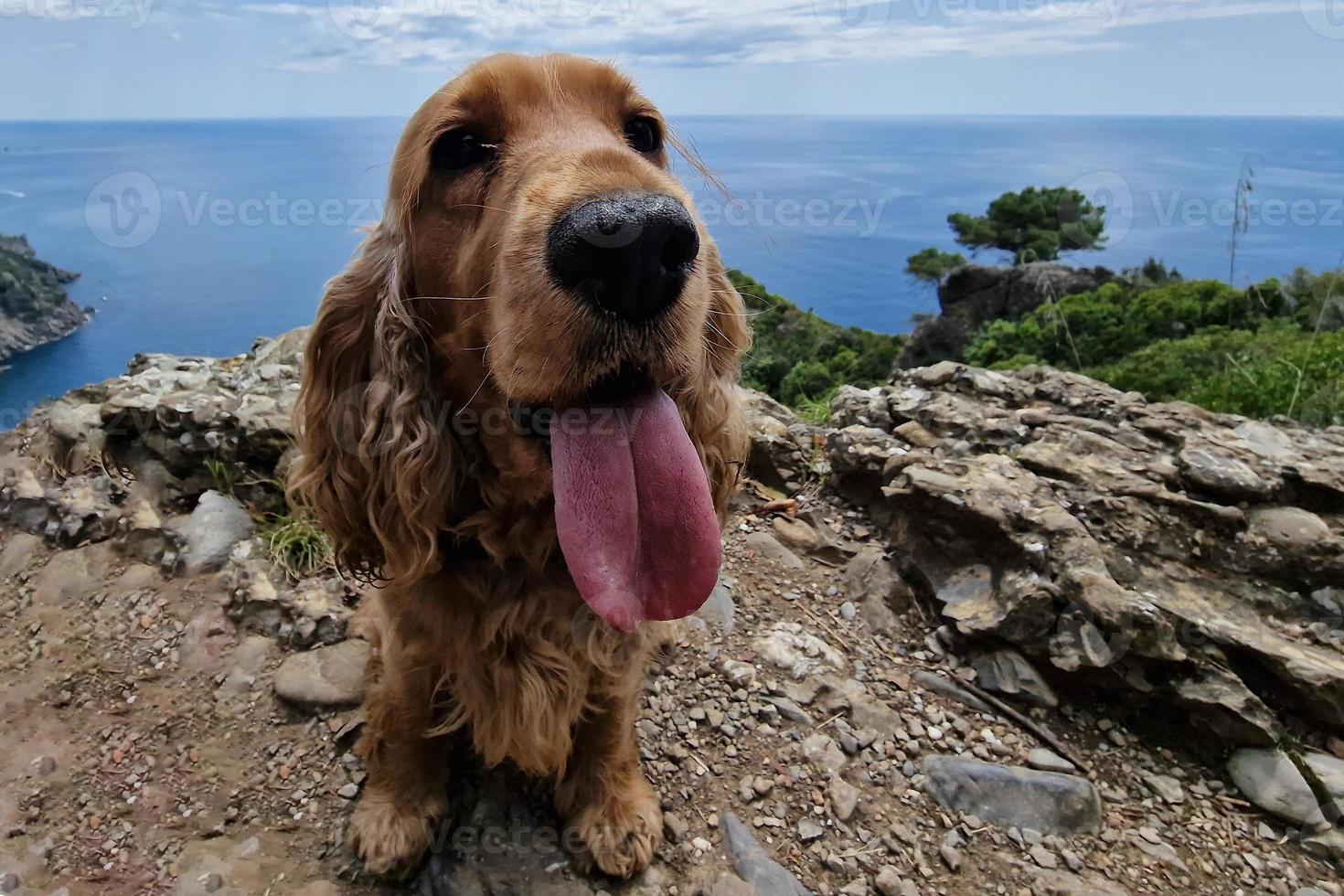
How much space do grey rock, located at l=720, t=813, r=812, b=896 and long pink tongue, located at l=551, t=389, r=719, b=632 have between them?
0.97 m

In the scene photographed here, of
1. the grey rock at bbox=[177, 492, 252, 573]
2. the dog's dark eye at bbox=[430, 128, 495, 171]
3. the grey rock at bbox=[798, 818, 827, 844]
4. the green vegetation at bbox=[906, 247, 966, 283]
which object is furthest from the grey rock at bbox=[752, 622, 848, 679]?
the green vegetation at bbox=[906, 247, 966, 283]

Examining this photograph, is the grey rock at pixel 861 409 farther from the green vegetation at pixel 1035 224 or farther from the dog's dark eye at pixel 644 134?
the green vegetation at pixel 1035 224

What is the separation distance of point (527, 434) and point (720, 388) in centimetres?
66

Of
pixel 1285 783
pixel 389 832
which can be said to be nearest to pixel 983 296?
pixel 1285 783

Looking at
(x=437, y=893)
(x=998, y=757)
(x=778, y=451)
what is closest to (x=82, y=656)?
(x=437, y=893)

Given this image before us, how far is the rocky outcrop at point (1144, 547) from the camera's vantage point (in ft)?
8.38

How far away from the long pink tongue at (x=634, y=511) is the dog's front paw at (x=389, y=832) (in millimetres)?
1077

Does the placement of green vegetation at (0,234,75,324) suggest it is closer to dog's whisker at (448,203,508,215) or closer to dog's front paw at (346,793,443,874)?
dog's whisker at (448,203,508,215)

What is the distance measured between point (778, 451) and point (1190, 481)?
1.82 metres

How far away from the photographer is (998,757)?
2521mm

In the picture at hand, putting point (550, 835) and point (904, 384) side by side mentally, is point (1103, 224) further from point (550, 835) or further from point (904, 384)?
point (550, 835)

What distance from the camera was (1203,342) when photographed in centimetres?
975

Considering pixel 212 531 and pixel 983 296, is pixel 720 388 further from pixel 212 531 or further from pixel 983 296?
pixel 983 296

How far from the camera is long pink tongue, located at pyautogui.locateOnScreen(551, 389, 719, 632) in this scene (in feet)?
5.50
